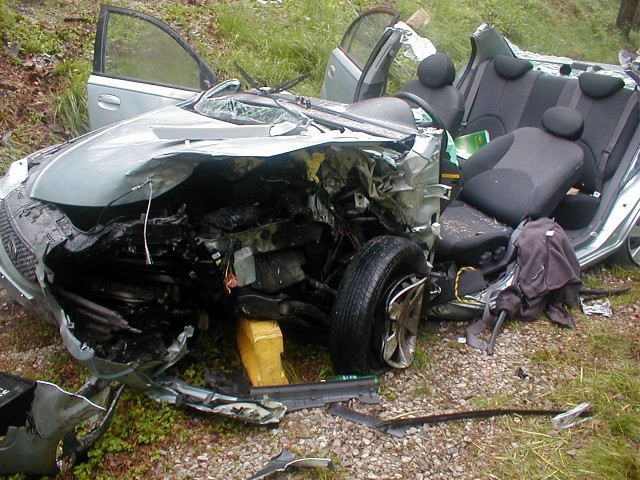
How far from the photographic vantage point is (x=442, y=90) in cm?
501

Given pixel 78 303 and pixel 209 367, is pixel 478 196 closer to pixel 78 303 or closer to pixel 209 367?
pixel 209 367

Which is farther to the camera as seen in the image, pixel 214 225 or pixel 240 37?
pixel 240 37

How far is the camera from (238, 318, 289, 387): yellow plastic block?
2.89 meters

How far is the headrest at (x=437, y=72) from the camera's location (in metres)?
4.99

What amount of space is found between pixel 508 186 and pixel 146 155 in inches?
108

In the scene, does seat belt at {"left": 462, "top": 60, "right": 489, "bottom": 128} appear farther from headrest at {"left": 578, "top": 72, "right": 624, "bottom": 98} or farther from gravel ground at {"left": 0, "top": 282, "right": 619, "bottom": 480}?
gravel ground at {"left": 0, "top": 282, "right": 619, "bottom": 480}

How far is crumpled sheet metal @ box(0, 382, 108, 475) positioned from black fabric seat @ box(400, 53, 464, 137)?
358 cm

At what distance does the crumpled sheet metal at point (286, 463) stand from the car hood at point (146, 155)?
122 cm

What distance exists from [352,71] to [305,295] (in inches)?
94.4

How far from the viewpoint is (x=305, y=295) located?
3.17m

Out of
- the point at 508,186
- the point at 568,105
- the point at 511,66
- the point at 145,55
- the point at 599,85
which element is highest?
the point at 599,85

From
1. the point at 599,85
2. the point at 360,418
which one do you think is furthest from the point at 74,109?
the point at 599,85

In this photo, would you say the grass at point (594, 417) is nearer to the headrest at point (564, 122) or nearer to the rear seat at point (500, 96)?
the headrest at point (564, 122)

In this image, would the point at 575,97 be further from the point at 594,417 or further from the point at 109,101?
the point at 109,101
